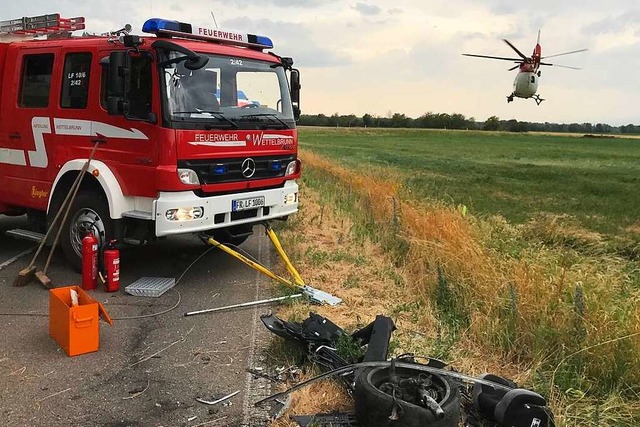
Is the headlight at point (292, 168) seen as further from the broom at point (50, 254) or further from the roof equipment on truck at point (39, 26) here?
the roof equipment on truck at point (39, 26)

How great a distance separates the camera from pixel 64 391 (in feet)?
13.6

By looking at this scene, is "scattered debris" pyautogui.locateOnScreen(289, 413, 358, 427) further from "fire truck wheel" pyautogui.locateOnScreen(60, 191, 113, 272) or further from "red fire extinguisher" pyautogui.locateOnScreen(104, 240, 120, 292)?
"fire truck wheel" pyautogui.locateOnScreen(60, 191, 113, 272)

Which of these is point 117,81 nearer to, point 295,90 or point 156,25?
point 156,25

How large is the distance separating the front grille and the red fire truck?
0.01 m

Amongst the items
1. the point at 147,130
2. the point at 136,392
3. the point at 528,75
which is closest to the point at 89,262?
the point at 147,130

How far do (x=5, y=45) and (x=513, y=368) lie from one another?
7248mm

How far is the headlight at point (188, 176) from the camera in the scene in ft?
20.0

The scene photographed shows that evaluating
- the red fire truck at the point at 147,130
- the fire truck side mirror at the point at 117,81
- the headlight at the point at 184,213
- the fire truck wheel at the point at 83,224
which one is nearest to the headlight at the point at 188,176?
the red fire truck at the point at 147,130

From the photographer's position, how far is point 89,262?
6340 mm

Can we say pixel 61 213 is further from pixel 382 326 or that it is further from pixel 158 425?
pixel 382 326

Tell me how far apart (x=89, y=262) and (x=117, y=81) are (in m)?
1.96

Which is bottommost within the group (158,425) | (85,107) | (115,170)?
(158,425)

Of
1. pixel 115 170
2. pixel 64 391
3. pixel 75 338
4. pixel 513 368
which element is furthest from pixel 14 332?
pixel 513 368

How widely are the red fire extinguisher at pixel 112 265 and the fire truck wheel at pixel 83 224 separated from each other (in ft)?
0.71
